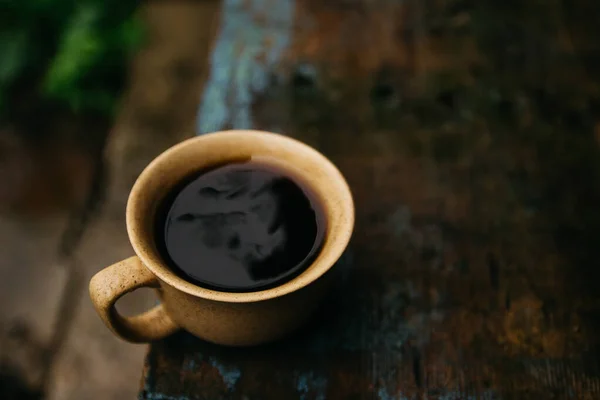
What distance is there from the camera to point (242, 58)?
1.63 meters

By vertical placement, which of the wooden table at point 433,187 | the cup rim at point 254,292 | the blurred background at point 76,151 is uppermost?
the cup rim at point 254,292

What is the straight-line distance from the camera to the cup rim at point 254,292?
0.95 metres

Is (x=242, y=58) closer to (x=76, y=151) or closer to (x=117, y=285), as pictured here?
(x=117, y=285)

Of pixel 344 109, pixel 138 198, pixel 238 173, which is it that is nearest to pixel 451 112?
pixel 344 109

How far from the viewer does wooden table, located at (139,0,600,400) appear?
1146 mm

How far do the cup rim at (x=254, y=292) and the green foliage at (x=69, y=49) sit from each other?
166 centimetres

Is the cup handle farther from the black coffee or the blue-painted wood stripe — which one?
the blue-painted wood stripe

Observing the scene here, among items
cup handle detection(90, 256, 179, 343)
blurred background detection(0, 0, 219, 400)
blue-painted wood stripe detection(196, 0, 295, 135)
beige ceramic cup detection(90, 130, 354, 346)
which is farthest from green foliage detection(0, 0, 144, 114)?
cup handle detection(90, 256, 179, 343)

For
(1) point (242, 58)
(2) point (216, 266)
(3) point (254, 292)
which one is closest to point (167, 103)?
(1) point (242, 58)

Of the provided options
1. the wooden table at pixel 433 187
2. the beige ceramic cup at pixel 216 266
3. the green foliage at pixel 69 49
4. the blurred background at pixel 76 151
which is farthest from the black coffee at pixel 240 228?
the green foliage at pixel 69 49

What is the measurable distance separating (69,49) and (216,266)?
192 cm

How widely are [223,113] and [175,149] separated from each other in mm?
351

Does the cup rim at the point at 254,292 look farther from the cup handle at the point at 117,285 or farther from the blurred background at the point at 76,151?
the blurred background at the point at 76,151

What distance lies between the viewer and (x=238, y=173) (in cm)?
121
